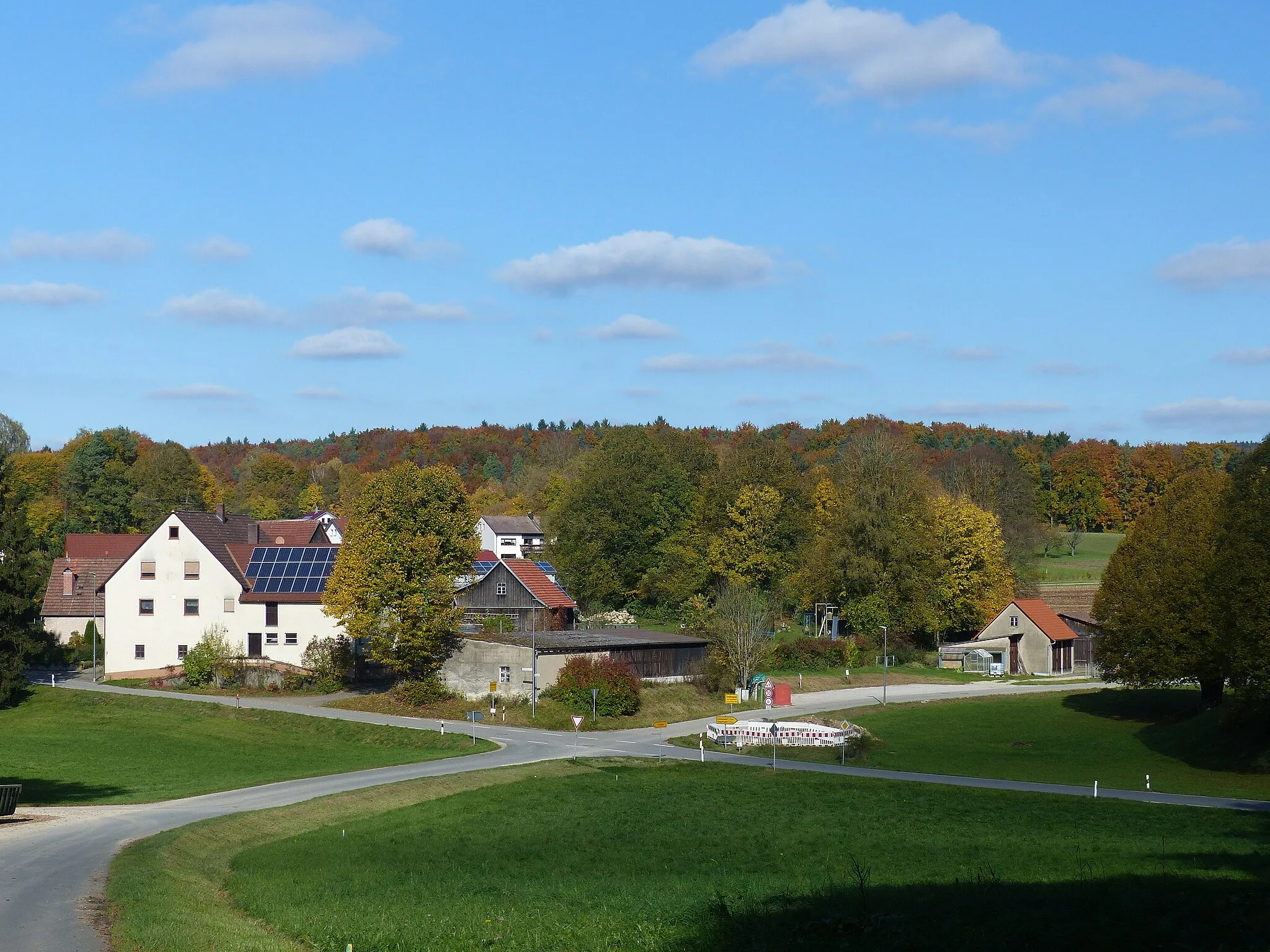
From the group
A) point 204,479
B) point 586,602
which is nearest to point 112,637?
point 586,602

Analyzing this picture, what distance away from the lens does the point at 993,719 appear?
205ft

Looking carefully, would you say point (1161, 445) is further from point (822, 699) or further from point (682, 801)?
point (682, 801)

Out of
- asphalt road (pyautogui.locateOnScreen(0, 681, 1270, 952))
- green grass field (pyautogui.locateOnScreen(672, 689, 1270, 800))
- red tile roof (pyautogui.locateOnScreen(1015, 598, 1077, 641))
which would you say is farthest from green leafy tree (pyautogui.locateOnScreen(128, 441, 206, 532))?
green grass field (pyautogui.locateOnScreen(672, 689, 1270, 800))

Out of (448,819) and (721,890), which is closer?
(721,890)

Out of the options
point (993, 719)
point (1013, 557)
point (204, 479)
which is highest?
point (204, 479)

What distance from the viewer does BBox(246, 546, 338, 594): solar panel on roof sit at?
7250 centimetres

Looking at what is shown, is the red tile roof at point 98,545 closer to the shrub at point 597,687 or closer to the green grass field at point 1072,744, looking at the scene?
the shrub at point 597,687

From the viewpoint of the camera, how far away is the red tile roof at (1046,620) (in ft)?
297

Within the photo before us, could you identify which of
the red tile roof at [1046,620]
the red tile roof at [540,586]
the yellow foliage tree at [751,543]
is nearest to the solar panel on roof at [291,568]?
the red tile roof at [540,586]

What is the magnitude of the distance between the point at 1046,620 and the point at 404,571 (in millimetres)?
52766

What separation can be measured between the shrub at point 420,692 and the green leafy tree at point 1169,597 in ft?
116

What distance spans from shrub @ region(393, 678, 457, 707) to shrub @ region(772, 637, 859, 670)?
28.3 metres

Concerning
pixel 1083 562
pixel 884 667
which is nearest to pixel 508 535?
pixel 1083 562

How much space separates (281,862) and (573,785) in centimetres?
1445
